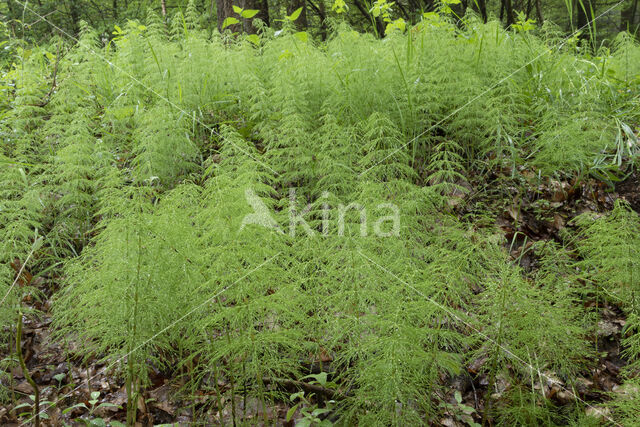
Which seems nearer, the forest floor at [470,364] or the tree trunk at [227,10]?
the forest floor at [470,364]

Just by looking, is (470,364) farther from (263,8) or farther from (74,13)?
(74,13)

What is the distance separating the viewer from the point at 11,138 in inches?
148

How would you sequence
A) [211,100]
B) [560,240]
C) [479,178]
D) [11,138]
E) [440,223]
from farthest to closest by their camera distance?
[211,100] → [11,138] → [479,178] → [560,240] → [440,223]

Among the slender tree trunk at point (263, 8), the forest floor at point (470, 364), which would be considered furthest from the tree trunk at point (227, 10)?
the forest floor at point (470, 364)

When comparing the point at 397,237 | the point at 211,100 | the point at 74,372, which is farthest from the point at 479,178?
the point at 74,372

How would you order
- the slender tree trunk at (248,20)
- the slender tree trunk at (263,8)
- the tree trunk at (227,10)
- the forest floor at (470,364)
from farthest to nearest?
1. the slender tree trunk at (263,8)
2. the tree trunk at (227,10)
3. the slender tree trunk at (248,20)
4. the forest floor at (470,364)

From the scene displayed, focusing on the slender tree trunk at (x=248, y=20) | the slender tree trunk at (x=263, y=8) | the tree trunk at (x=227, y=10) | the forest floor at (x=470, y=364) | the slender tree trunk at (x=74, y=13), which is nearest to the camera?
the forest floor at (x=470, y=364)

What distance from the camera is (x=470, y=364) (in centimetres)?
248

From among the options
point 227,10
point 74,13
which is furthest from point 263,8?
point 74,13

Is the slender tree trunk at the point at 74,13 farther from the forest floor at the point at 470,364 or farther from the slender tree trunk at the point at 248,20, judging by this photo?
the forest floor at the point at 470,364

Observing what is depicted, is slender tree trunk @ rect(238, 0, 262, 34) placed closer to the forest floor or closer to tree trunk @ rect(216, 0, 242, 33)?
tree trunk @ rect(216, 0, 242, 33)

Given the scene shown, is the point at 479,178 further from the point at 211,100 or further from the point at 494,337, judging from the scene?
the point at 211,100

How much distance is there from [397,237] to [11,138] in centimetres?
345

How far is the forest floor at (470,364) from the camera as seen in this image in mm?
2244
